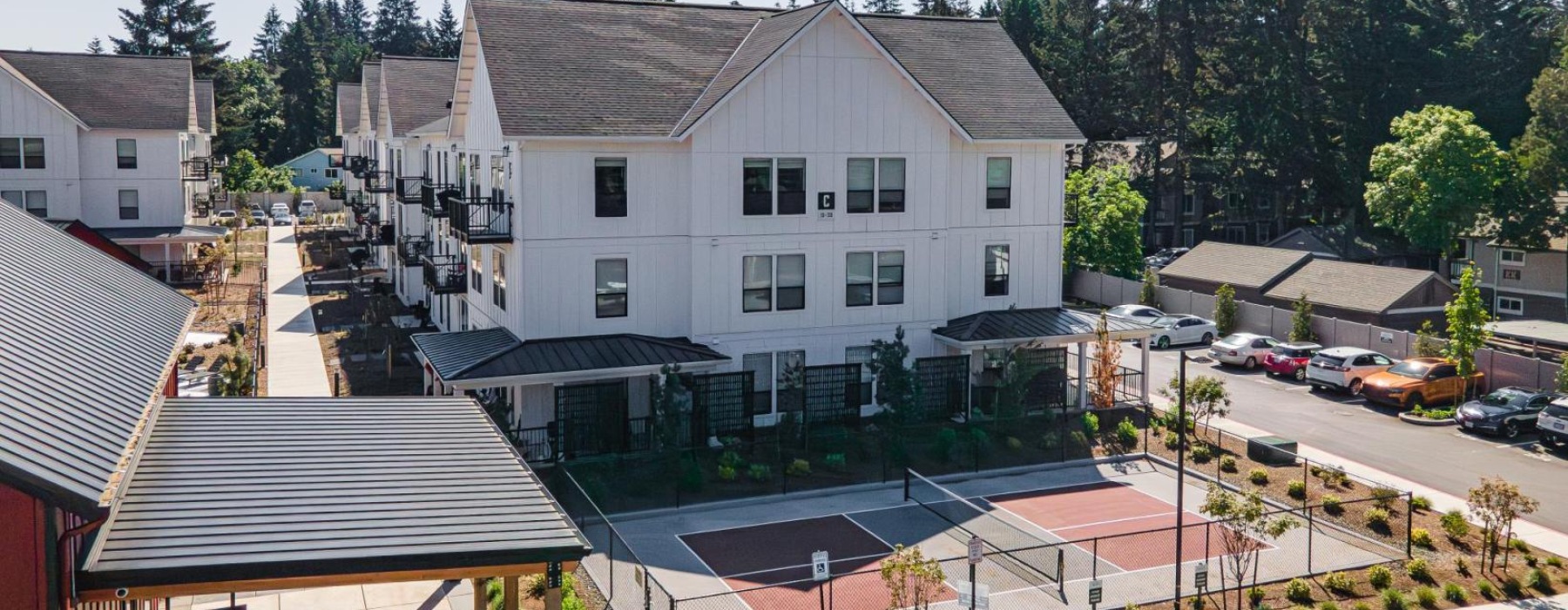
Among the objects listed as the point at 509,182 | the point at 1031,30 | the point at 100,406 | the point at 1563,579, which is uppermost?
the point at 1031,30

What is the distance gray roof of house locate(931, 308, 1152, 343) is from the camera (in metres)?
36.2

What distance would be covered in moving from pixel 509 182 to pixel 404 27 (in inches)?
5176

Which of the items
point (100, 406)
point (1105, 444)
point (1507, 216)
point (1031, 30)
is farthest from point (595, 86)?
point (1031, 30)

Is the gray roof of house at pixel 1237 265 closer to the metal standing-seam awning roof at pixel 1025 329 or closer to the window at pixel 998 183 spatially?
the metal standing-seam awning roof at pixel 1025 329

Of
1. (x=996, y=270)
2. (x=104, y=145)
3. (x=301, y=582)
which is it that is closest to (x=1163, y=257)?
(x=996, y=270)

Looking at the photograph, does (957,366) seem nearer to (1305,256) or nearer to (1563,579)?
(1563,579)

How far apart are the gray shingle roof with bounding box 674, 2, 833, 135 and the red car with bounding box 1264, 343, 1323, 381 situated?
21112 mm

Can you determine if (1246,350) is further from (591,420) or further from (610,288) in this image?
(591,420)

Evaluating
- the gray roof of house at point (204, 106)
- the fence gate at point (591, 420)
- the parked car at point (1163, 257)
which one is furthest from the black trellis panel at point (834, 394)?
the gray roof of house at point (204, 106)

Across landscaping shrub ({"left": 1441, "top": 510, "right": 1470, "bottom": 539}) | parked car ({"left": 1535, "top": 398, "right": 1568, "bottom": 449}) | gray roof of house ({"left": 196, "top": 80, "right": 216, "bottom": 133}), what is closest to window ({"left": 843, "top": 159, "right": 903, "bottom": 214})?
landscaping shrub ({"left": 1441, "top": 510, "right": 1470, "bottom": 539})

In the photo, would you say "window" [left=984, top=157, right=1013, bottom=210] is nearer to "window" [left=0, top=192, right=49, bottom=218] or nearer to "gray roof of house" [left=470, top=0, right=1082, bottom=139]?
"gray roof of house" [left=470, top=0, right=1082, bottom=139]

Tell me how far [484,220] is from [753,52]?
8456 millimetres

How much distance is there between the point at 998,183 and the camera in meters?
38.3

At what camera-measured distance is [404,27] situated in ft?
510
